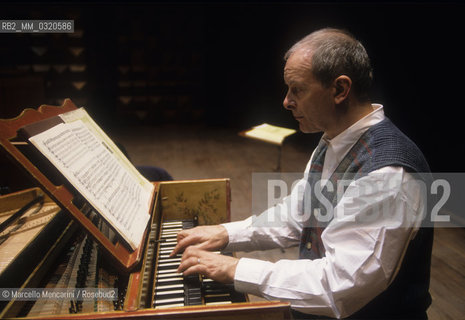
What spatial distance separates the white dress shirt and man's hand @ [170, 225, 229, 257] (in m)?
0.25

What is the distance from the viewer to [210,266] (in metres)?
1.04

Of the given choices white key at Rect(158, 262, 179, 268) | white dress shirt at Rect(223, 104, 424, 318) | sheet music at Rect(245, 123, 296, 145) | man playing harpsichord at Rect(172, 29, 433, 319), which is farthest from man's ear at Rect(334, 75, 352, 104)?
sheet music at Rect(245, 123, 296, 145)

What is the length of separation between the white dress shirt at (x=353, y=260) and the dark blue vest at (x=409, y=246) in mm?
69

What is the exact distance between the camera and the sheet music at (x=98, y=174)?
3.05 ft

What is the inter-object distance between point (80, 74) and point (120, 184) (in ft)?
20.0

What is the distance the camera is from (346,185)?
3.67ft

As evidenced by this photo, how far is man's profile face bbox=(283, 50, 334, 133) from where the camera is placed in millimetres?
1102

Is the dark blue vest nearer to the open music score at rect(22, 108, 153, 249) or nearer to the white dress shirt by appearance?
the white dress shirt

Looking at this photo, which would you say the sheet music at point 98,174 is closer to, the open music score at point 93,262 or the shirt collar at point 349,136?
the open music score at point 93,262

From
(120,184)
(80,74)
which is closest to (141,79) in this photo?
(80,74)

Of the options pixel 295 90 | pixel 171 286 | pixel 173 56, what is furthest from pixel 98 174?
pixel 173 56

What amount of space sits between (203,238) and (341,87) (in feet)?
2.27

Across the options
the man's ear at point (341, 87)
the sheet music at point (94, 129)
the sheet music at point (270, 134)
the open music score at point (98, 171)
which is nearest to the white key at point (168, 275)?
the open music score at point (98, 171)

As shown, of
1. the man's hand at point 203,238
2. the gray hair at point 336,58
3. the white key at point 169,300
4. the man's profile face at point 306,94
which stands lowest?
the white key at point 169,300
